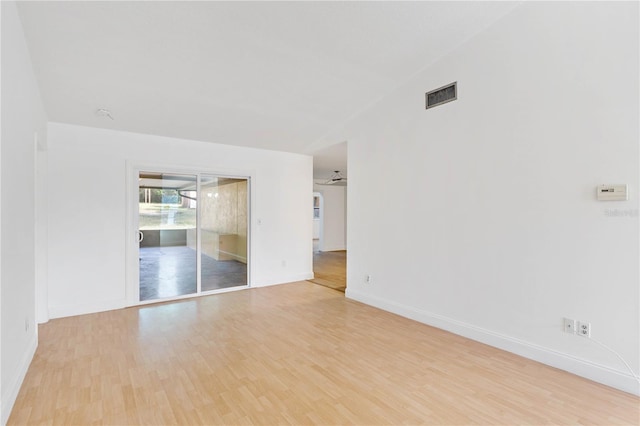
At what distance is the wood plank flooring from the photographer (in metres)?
6.09

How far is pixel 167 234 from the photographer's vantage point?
4867 millimetres

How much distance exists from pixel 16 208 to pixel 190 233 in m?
2.79

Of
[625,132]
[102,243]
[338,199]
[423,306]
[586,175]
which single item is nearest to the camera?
[625,132]

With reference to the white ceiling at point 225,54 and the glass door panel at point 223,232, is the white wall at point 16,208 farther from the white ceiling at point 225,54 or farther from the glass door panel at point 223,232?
the glass door panel at point 223,232

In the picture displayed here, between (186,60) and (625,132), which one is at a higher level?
(186,60)

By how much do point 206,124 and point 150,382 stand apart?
3.37 m

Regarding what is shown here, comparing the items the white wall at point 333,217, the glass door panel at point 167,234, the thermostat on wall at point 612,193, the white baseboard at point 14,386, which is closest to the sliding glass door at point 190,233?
the glass door panel at point 167,234

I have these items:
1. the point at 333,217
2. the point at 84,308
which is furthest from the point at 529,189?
the point at 333,217

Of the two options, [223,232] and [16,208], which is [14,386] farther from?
[223,232]

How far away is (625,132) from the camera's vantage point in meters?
2.46

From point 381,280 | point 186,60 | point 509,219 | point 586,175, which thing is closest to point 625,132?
point 586,175

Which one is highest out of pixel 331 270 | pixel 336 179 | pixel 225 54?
pixel 225 54

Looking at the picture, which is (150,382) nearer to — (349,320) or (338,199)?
(349,320)

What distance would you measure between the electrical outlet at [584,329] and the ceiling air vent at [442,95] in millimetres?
2586
